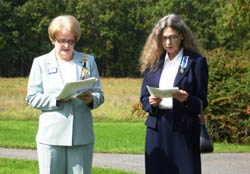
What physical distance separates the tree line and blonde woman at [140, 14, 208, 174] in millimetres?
61553

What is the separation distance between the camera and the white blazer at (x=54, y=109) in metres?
4.10

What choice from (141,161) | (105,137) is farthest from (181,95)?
(105,137)

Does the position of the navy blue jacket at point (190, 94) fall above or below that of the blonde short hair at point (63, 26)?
below

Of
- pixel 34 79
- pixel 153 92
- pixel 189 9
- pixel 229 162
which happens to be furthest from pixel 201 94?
pixel 189 9

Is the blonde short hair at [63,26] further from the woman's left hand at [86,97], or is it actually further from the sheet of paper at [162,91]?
the sheet of paper at [162,91]

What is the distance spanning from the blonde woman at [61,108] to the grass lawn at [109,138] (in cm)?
601

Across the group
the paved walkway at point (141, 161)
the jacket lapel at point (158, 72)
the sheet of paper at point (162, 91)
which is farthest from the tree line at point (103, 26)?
the sheet of paper at point (162, 91)

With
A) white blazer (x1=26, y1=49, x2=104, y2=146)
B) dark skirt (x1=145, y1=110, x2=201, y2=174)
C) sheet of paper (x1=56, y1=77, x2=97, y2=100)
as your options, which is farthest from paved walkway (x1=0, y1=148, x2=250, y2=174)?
sheet of paper (x1=56, y1=77, x2=97, y2=100)

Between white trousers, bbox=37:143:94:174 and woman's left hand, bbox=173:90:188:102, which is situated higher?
woman's left hand, bbox=173:90:188:102

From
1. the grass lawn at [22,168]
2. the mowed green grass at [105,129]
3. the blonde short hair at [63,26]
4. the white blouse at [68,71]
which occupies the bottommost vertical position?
the mowed green grass at [105,129]

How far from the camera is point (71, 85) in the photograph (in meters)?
3.83

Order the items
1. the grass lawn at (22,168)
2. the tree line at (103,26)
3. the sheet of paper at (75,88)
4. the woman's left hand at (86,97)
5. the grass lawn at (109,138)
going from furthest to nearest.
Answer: the tree line at (103,26), the grass lawn at (109,138), the grass lawn at (22,168), the woman's left hand at (86,97), the sheet of paper at (75,88)

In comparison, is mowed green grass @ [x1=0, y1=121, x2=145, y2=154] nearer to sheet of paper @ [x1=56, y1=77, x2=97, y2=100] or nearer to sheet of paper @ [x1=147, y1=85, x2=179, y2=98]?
sheet of paper @ [x1=147, y1=85, x2=179, y2=98]

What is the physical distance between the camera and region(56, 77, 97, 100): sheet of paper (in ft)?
12.6
